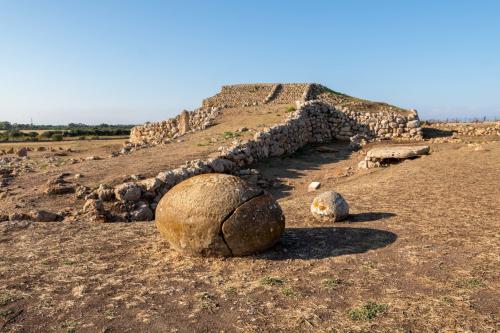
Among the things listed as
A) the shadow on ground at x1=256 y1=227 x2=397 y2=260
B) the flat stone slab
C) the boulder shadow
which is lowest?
the shadow on ground at x1=256 y1=227 x2=397 y2=260

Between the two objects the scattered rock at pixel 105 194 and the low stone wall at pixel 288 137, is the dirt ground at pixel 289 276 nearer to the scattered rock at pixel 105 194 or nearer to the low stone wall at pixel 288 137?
the scattered rock at pixel 105 194

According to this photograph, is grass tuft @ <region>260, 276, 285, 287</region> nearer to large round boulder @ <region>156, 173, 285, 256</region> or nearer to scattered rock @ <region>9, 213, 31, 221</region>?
large round boulder @ <region>156, 173, 285, 256</region>

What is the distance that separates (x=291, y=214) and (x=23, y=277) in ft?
18.1

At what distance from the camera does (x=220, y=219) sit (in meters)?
6.00

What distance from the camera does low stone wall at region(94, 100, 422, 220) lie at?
1132 cm

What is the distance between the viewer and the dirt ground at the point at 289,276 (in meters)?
4.41

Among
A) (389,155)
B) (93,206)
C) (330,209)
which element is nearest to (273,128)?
(389,155)

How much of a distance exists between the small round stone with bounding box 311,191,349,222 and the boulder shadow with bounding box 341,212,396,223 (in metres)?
0.20

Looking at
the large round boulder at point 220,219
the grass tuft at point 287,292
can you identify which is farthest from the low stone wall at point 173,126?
the grass tuft at point 287,292

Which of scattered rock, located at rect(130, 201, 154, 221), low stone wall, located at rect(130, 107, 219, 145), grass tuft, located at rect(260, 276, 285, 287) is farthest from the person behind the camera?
low stone wall, located at rect(130, 107, 219, 145)

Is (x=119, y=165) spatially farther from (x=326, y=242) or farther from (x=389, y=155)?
(x=389, y=155)

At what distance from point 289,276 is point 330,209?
289 cm

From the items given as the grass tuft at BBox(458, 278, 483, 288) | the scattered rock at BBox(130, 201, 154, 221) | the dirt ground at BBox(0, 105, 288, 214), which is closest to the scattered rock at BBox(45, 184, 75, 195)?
the dirt ground at BBox(0, 105, 288, 214)

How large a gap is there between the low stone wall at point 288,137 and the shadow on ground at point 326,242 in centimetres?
504
